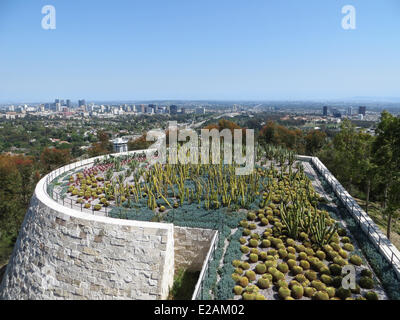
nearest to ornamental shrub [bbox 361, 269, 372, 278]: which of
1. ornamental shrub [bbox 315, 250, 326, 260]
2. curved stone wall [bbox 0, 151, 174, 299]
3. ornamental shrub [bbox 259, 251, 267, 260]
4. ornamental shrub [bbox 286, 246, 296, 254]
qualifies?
ornamental shrub [bbox 315, 250, 326, 260]

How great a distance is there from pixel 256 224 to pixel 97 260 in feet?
25.1

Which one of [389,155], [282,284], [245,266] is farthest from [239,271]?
[389,155]

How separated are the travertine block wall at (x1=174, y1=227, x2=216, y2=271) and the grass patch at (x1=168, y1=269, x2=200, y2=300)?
0.98 ft

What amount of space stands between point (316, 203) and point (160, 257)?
963 centimetres

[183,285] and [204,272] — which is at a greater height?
[204,272]

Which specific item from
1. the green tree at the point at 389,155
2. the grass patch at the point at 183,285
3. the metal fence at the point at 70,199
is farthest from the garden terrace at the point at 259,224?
the green tree at the point at 389,155

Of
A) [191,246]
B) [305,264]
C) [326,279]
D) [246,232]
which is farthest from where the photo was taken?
[191,246]

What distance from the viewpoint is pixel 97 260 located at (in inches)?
409

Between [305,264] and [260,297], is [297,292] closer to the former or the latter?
[260,297]
